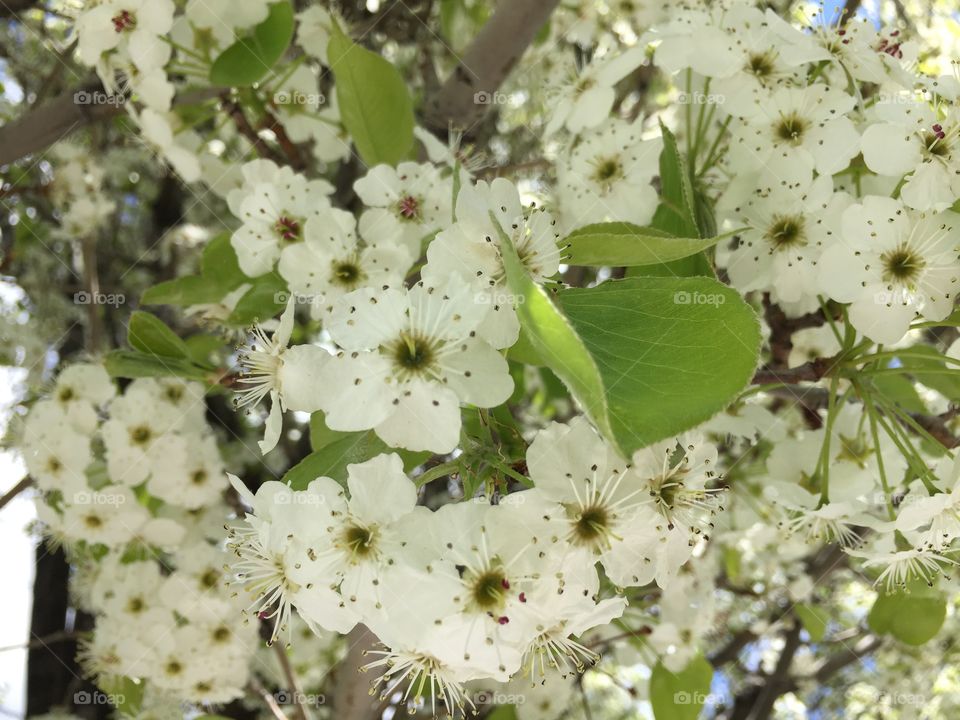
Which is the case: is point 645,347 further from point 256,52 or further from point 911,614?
point 256,52

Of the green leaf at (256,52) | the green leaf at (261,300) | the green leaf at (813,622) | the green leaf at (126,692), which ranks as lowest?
the green leaf at (126,692)

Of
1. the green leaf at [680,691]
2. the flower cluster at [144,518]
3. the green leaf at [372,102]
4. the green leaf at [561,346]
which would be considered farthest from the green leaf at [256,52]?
the green leaf at [680,691]

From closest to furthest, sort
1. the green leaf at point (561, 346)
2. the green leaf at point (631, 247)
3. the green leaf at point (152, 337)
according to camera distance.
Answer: the green leaf at point (561, 346) → the green leaf at point (631, 247) → the green leaf at point (152, 337)

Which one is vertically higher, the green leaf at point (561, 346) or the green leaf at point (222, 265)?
→ the green leaf at point (561, 346)

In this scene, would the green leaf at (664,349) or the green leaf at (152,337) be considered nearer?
the green leaf at (664,349)

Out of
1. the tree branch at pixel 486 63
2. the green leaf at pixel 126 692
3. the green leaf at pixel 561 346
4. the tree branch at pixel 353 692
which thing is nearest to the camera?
the green leaf at pixel 561 346

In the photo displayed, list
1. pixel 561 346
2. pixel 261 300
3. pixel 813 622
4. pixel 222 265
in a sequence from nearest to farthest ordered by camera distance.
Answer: pixel 561 346
pixel 261 300
pixel 222 265
pixel 813 622

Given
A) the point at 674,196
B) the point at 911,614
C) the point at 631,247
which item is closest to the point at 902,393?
the point at 911,614

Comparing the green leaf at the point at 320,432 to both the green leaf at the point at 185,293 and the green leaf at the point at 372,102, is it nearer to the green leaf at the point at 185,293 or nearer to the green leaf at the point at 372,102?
the green leaf at the point at 185,293

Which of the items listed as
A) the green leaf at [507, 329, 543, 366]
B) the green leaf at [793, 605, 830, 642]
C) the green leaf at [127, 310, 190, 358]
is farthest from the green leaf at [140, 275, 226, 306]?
the green leaf at [793, 605, 830, 642]
